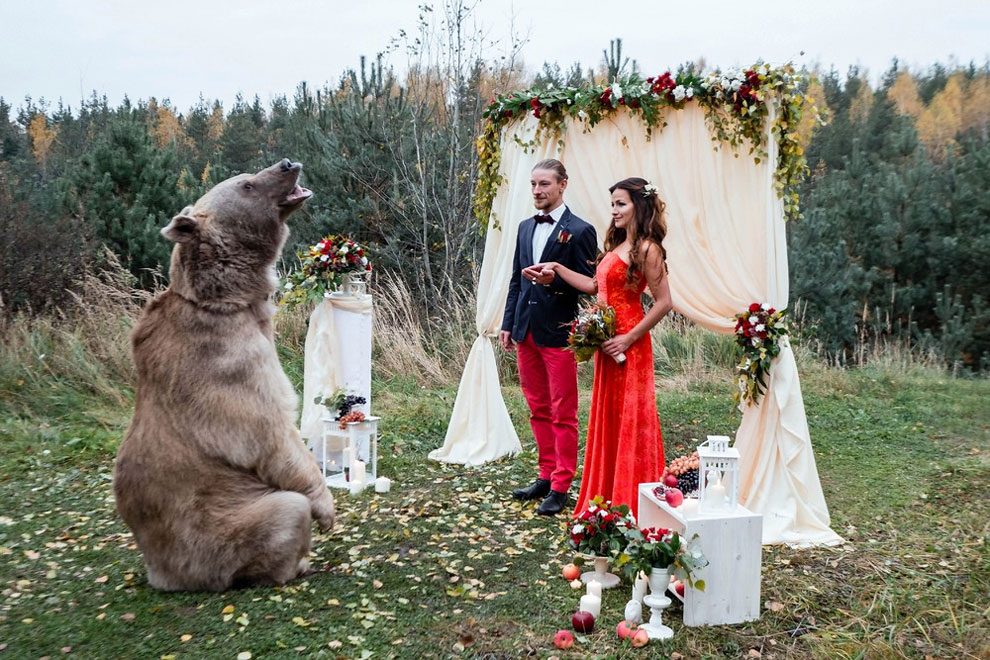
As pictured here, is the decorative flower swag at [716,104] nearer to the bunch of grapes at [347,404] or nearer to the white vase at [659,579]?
the bunch of grapes at [347,404]

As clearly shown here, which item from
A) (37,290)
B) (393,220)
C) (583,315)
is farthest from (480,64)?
(583,315)

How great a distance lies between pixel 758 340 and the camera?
4.64 m

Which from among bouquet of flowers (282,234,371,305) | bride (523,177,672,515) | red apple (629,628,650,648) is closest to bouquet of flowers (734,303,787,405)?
bride (523,177,672,515)

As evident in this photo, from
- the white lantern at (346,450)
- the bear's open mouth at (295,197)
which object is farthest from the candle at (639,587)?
the white lantern at (346,450)

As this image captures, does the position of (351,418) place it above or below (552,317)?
below

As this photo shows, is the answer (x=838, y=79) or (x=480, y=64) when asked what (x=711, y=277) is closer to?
(x=480, y=64)

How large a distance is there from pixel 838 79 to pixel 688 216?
99.4 feet

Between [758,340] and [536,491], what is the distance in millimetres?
1823

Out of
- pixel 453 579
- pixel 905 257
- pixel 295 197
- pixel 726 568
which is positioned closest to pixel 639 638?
pixel 726 568

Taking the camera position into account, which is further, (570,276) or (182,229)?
(570,276)

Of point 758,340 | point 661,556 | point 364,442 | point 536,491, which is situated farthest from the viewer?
point 364,442

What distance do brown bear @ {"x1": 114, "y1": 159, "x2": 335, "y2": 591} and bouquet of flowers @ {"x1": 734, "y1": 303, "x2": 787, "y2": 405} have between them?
2757mm

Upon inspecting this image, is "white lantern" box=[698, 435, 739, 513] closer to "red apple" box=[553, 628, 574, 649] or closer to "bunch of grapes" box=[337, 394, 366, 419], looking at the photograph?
"red apple" box=[553, 628, 574, 649]

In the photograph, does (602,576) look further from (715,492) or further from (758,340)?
(758,340)
